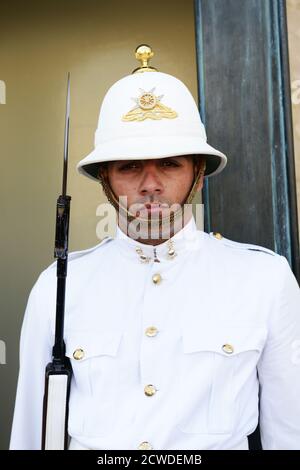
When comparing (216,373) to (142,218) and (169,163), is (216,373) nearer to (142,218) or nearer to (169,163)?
(142,218)

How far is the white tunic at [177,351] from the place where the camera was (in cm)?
114

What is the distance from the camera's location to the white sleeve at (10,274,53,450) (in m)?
1.31

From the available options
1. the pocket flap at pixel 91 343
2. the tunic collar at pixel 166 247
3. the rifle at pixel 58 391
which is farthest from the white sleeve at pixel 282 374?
the rifle at pixel 58 391

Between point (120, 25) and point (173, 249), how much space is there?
57.8 inches

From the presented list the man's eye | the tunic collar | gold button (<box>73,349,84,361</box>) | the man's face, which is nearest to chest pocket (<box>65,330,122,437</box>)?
gold button (<box>73,349,84,361</box>)

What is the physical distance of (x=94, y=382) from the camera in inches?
47.0

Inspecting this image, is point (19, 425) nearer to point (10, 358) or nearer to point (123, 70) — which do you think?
point (10, 358)

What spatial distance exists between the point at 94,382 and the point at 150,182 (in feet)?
1.78

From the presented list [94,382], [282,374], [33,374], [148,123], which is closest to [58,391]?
[94,382]

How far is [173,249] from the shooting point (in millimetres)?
1291

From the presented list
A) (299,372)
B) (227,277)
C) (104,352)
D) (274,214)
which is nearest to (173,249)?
(227,277)

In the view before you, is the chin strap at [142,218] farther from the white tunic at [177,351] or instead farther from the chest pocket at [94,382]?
the chest pocket at [94,382]

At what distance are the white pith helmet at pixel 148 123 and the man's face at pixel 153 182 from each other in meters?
0.05

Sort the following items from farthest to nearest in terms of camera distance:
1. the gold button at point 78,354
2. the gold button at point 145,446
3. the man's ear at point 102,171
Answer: the man's ear at point 102,171 → the gold button at point 78,354 → the gold button at point 145,446
